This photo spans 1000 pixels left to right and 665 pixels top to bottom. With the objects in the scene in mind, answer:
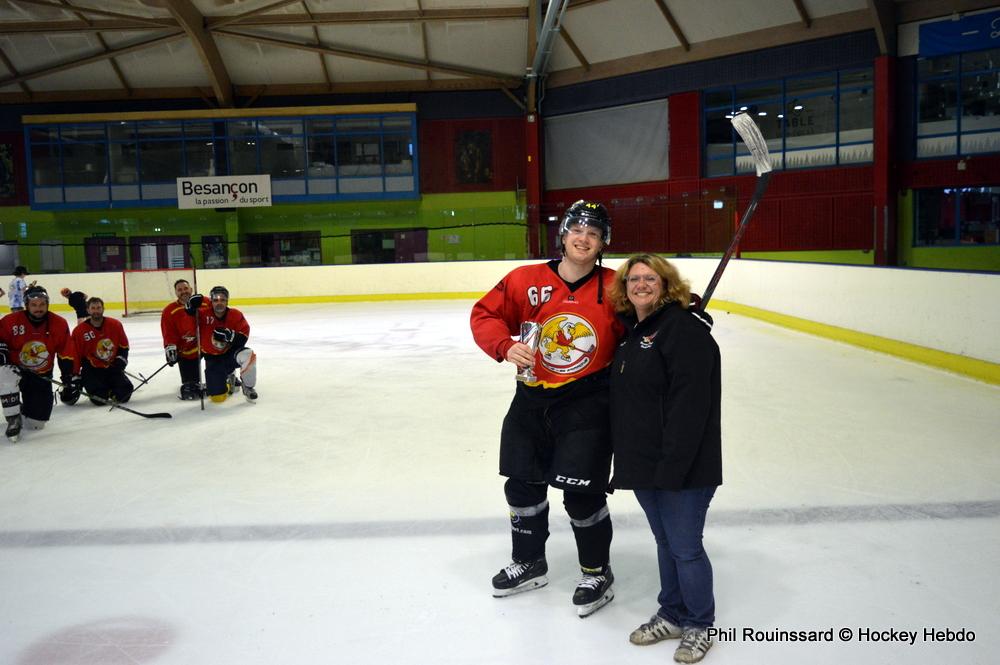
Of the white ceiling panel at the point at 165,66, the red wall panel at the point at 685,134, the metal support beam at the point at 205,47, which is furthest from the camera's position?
the white ceiling panel at the point at 165,66

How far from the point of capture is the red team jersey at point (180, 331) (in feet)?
26.1

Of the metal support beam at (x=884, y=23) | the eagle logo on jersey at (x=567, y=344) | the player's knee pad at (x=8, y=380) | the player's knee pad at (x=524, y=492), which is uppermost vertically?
the metal support beam at (x=884, y=23)

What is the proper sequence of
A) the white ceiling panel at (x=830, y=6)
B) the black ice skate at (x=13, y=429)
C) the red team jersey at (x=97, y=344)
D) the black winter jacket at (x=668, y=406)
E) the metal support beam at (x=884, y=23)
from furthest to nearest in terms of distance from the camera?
the white ceiling panel at (x=830, y=6), the metal support beam at (x=884, y=23), the red team jersey at (x=97, y=344), the black ice skate at (x=13, y=429), the black winter jacket at (x=668, y=406)

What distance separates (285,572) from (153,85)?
1052 inches

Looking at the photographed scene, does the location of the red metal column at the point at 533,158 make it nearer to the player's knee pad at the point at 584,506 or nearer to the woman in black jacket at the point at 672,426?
the player's knee pad at the point at 584,506

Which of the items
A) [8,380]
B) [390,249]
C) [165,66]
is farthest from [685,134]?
[8,380]

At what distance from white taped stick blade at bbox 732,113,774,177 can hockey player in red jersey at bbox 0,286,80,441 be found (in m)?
5.61

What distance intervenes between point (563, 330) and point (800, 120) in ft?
68.4

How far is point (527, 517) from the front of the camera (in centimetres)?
333

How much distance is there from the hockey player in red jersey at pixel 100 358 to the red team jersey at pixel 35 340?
0.74 meters

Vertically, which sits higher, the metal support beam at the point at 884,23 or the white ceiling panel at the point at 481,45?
the white ceiling panel at the point at 481,45

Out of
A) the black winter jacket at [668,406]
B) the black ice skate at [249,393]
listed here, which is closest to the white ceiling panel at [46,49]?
the black ice skate at [249,393]

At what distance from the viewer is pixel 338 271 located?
2089 centimetres

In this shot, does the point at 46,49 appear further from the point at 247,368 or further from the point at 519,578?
the point at 519,578
